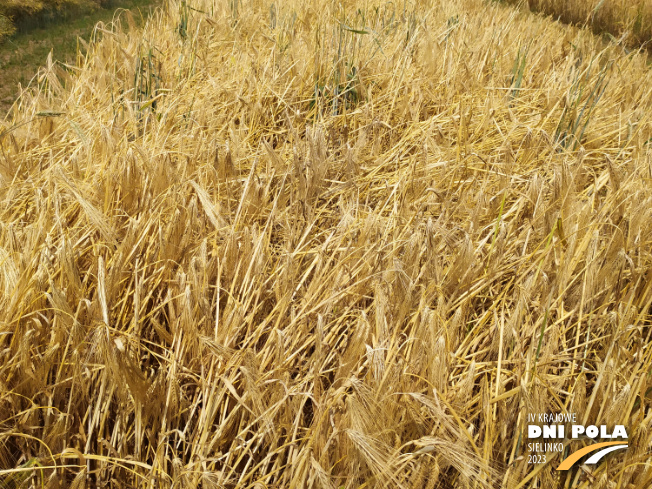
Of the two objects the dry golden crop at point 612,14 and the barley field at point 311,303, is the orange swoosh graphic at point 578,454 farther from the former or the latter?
the dry golden crop at point 612,14

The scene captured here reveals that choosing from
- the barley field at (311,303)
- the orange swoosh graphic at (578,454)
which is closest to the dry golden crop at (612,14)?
the barley field at (311,303)

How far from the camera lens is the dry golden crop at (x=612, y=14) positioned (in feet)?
14.9

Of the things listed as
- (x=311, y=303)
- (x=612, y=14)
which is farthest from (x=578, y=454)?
(x=612, y=14)

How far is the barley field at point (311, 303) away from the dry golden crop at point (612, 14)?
12.2 ft

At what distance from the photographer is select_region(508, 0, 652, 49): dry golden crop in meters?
4.54

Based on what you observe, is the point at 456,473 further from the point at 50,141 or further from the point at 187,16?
the point at 187,16

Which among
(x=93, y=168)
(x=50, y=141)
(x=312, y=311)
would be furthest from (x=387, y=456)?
(x=50, y=141)

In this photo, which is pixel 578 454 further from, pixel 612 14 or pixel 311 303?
pixel 612 14

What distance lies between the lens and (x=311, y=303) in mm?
993

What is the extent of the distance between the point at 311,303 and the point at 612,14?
5535mm

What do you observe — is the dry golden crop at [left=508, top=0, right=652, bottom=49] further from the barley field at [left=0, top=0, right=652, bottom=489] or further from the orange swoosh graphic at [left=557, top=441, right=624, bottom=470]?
the orange swoosh graphic at [left=557, top=441, right=624, bottom=470]

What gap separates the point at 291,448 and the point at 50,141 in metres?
1.25

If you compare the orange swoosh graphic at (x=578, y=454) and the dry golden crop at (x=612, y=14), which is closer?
the orange swoosh graphic at (x=578, y=454)

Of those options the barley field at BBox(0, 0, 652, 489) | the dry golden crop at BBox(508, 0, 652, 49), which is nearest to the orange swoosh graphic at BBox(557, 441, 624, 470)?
the barley field at BBox(0, 0, 652, 489)
